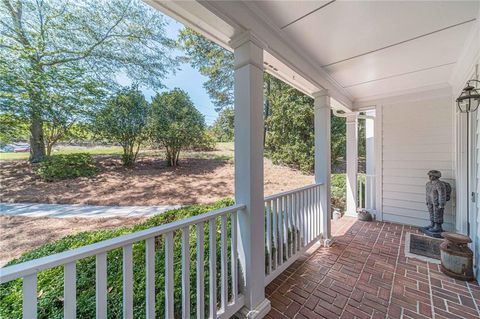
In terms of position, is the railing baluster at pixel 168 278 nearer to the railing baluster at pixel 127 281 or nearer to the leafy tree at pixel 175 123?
the railing baluster at pixel 127 281

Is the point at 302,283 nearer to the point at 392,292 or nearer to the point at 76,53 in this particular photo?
the point at 392,292

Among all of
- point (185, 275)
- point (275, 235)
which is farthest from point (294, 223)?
point (185, 275)

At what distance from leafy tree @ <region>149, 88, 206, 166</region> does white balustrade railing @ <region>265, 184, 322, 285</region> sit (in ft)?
13.1

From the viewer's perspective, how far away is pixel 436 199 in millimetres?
3422

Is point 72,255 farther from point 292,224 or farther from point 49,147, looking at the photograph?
point 49,147

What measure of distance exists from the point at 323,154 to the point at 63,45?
15.2 ft

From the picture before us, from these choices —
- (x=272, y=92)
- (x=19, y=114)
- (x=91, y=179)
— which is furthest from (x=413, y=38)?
(x=272, y=92)

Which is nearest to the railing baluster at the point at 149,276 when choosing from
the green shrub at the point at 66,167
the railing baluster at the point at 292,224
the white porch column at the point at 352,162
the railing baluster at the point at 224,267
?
the railing baluster at the point at 224,267

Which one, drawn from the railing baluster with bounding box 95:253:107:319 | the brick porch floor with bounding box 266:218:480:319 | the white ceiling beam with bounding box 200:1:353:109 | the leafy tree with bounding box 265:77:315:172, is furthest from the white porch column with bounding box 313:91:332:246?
the leafy tree with bounding box 265:77:315:172

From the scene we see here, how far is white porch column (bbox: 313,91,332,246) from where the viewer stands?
3.11 m

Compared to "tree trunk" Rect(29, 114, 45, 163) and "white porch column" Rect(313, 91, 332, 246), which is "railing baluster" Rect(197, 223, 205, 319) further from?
"tree trunk" Rect(29, 114, 45, 163)

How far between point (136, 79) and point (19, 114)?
2178mm

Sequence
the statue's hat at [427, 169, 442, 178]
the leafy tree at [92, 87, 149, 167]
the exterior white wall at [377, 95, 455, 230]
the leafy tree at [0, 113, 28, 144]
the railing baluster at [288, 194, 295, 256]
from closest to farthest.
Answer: the railing baluster at [288, 194, 295, 256] < the leafy tree at [0, 113, 28, 144] < the statue's hat at [427, 169, 442, 178] < the exterior white wall at [377, 95, 455, 230] < the leafy tree at [92, 87, 149, 167]

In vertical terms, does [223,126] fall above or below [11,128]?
above
